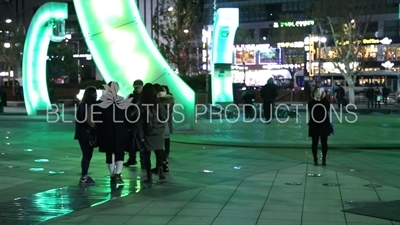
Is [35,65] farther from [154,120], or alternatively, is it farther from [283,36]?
[283,36]

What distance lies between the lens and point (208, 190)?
1006cm

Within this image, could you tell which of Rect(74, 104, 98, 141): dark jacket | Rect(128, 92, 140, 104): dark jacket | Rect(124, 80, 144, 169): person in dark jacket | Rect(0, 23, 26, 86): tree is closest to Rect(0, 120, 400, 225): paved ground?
Rect(124, 80, 144, 169): person in dark jacket

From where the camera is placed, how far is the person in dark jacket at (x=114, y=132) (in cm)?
1026

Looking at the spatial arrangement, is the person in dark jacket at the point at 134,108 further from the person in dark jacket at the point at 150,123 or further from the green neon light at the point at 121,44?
the green neon light at the point at 121,44

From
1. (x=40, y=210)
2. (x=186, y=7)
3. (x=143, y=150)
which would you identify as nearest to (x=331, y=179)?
(x=143, y=150)

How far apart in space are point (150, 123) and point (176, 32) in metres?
38.4

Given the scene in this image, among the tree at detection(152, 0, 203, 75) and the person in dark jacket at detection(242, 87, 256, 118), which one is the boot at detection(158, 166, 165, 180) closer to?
the person in dark jacket at detection(242, 87, 256, 118)

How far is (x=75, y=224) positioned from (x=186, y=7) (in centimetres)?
4503

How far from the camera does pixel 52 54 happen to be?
63.1m

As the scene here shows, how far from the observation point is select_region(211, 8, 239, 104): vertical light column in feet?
122

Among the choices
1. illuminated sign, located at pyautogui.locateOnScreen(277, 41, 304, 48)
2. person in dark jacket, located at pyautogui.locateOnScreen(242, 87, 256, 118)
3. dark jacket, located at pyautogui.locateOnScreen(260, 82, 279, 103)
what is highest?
illuminated sign, located at pyautogui.locateOnScreen(277, 41, 304, 48)

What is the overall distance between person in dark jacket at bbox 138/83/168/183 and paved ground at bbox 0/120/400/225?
61 cm

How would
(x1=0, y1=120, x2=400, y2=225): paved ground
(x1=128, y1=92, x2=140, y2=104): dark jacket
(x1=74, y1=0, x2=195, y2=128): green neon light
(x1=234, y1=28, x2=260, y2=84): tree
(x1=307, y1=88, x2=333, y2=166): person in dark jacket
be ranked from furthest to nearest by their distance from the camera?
(x1=234, y1=28, x2=260, y2=84): tree → (x1=74, y1=0, x2=195, y2=128): green neon light → (x1=307, y1=88, x2=333, y2=166): person in dark jacket → (x1=128, y1=92, x2=140, y2=104): dark jacket → (x1=0, y1=120, x2=400, y2=225): paved ground

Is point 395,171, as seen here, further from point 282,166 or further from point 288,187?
point 288,187
